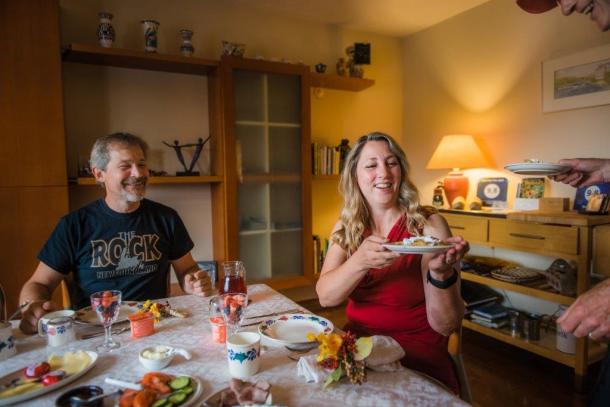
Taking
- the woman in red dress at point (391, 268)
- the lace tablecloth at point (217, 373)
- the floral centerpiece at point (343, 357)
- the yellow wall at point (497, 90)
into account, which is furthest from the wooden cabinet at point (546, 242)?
the floral centerpiece at point (343, 357)

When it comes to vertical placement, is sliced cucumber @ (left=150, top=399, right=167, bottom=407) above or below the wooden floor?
above

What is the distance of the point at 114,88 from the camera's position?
2717 mm

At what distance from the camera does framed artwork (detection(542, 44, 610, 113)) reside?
234 centimetres

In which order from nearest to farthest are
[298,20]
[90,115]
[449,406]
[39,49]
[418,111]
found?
1. [449,406]
2. [39,49]
3. [90,115]
4. [298,20]
5. [418,111]

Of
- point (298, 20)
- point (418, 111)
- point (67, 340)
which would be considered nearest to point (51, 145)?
point (67, 340)

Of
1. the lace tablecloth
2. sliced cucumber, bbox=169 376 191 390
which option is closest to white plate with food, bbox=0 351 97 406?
the lace tablecloth

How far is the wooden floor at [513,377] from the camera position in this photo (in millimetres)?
1974

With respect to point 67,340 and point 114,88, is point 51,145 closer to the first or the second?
point 114,88

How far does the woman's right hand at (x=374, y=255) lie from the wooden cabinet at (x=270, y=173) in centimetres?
174

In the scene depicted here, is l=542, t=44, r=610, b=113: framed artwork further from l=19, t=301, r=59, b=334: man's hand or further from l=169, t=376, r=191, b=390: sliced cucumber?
l=19, t=301, r=59, b=334: man's hand

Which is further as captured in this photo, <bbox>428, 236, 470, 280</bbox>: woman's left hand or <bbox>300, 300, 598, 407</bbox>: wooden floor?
<bbox>300, 300, 598, 407</bbox>: wooden floor

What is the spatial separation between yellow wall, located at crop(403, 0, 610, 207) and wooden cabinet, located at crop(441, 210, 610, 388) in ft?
1.67

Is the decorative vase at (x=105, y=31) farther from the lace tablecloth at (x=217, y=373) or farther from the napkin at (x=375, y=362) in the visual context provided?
the napkin at (x=375, y=362)

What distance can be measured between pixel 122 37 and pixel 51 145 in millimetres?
991
